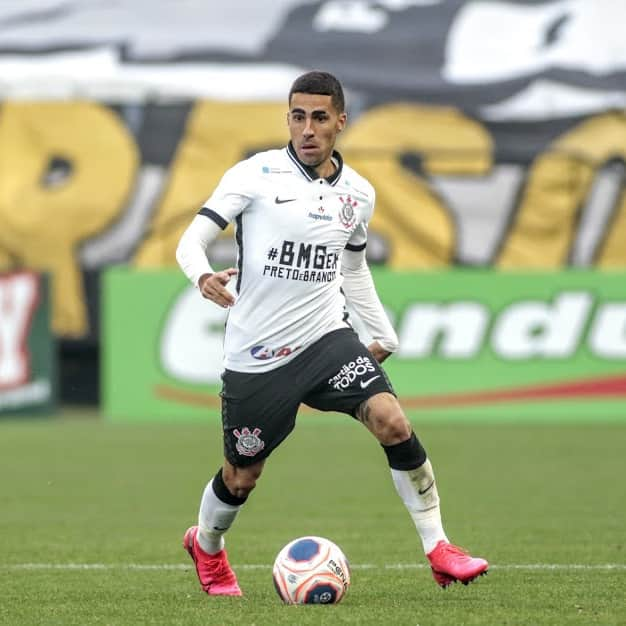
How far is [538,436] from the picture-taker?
17.8m

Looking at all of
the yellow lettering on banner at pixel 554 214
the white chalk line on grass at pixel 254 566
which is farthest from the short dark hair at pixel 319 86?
the yellow lettering on banner at pixel 554 214

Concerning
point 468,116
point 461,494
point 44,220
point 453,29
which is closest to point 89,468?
point 461,494

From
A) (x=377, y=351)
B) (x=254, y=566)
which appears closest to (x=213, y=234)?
(x=377, y=351)

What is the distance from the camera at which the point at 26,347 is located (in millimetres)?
20188

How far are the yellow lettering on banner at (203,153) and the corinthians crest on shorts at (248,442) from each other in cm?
1666

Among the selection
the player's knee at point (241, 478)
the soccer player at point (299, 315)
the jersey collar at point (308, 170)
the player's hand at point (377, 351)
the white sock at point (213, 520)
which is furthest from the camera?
the player's hand at point (377, 351)

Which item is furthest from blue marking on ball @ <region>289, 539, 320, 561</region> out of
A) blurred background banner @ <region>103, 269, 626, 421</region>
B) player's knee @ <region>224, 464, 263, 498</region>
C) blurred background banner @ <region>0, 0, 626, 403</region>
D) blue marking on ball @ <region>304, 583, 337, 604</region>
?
blurred background banner @ <region>0, 0, 626, 403</region>

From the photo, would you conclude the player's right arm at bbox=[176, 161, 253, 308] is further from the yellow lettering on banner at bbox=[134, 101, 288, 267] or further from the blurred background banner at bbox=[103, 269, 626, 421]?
the yellow lettering on banner at bbox=[134, 101, 288, 267]

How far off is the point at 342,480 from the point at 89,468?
8.07ft

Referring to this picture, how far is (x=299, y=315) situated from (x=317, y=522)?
3.71 meters

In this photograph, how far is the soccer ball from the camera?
25.0 ft

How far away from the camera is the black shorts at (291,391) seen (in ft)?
25.7

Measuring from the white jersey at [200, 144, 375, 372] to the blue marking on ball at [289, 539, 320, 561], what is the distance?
82 cm

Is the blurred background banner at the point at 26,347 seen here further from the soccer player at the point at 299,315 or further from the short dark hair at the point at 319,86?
the short dark hair at the point at 319,86
